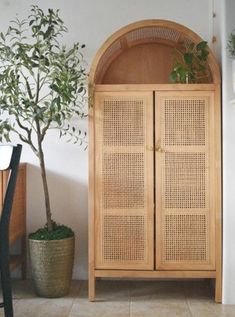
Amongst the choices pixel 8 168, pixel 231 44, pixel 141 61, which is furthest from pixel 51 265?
pixel 231 44

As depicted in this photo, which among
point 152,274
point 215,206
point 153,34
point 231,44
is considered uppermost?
point 153,34

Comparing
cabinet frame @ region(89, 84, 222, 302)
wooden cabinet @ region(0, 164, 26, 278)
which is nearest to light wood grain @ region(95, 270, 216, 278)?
cabinet frame @ region(89, 84, 222, 302)

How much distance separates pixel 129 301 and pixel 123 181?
34.7 inches

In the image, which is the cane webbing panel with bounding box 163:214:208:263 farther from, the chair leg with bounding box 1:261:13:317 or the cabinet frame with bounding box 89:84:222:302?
the chair leg with bounding box 1:261:13:317

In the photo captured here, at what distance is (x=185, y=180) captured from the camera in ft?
9.33

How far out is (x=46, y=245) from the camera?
9.32ft

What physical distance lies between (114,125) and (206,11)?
134cm

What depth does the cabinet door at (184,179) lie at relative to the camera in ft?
9.27

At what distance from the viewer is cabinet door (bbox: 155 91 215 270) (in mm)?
2826

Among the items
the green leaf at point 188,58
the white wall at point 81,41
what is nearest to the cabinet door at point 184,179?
the green leaf at point 188,58

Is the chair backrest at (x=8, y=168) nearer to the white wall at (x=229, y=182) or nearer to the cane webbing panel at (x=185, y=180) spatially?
the cane webbing panel at (x=185, y=180)

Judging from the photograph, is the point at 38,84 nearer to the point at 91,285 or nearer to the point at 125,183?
the point at 125,183

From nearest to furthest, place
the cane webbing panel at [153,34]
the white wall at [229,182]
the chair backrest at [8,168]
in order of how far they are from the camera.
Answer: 1. the chair backrest at [8,168]
2. the white wall at [229,182]
3. the cane webbing panel at [153,34]

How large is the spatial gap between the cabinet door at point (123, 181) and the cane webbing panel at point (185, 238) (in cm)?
13
